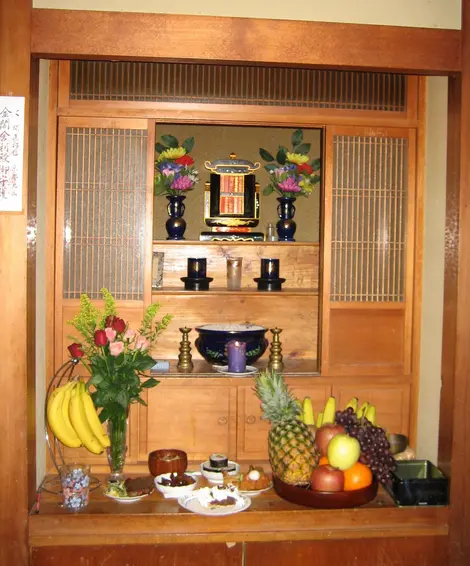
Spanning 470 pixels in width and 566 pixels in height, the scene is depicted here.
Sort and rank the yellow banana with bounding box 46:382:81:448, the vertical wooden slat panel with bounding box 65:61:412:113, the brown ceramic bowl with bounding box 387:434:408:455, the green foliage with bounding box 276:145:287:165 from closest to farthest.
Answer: the yellow banana with bounding box 46:382:81:448 < the brown ceramic bowl with bounding box 387:434:408:455 < the vertical wooden slat panel with bounding box 65:61:412:113 < the green foliage with bounding box 276:145:287:165

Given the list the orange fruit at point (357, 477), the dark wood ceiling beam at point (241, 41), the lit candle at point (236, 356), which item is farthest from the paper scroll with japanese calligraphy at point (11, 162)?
the orange fruit at point (357, 477)

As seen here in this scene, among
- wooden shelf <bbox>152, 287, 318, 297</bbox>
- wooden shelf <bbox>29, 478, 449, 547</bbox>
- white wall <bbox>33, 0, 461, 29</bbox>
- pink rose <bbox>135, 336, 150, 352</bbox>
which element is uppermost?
white wall <bbox>33, 0, 461, 29</bbox>

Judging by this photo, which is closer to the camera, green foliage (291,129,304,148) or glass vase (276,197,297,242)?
glass vase (276,197,297,242)

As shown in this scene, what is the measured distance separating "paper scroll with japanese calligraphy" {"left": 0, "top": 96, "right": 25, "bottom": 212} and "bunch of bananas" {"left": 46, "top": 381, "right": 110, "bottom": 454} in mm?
809

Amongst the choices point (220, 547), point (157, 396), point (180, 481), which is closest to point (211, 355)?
point (157, 396)

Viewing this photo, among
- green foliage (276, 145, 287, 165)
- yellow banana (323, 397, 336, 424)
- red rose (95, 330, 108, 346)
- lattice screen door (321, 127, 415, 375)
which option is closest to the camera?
red rose (95, 330, 108, 346)

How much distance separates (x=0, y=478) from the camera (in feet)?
8.50

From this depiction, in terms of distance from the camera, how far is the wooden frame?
259 cm

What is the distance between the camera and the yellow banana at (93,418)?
2.74 meters

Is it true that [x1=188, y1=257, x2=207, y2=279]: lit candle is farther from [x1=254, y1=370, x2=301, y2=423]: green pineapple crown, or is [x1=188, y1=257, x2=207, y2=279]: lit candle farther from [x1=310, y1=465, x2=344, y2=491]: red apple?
[x1=310, y1=465, x2=344, y2=491]: red apple

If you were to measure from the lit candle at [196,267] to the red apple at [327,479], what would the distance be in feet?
4.69

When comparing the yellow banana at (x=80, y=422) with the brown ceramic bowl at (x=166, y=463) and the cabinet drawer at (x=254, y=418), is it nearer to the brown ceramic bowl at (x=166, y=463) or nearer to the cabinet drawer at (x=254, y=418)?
the brown ceramic bowl at (x=166, y=463)

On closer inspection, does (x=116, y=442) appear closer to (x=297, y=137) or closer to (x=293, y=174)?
(x=293, y=174)

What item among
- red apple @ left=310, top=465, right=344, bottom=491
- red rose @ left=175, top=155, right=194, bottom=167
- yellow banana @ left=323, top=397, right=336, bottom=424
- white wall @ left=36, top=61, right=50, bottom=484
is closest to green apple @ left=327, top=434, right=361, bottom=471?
red apple @ left=310, top=465, right=344, bottom=491
